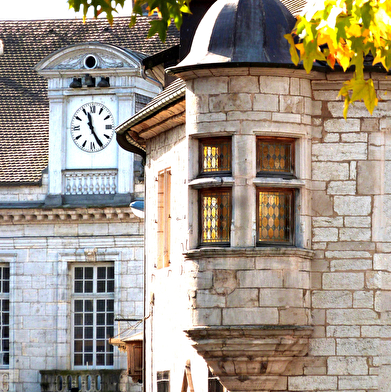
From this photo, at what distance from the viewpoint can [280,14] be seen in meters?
14.5

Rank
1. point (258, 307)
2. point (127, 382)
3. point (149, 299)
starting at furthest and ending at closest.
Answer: point (127, 382)
point (149, 299)
point (258, 307)

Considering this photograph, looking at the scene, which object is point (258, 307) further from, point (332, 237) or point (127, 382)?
point (127, 382)

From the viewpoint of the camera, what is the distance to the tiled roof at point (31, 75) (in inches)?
1308

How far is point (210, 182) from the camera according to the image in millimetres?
14078

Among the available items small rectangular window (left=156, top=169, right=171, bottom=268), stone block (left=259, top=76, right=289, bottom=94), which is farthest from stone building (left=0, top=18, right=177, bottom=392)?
stone block (left=259, top=76, right=289, bottom=94)

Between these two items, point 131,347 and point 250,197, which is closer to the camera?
point 250,197

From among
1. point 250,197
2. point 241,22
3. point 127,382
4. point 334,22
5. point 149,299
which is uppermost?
point 241,22

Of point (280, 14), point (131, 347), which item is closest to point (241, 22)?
point (280, 14)

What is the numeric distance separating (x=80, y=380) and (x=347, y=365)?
59.4ft

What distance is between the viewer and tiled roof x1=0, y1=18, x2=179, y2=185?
33219 millimetres

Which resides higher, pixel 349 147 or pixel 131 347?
pixel 349 147

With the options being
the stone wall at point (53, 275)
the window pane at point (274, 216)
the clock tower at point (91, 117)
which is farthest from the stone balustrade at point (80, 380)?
the window pane at point (274, 216)

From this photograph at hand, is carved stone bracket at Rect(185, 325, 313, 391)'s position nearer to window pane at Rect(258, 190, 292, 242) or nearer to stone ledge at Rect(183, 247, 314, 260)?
stone ledge at Rect(183, 247, 314, 260)

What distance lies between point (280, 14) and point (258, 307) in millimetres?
3208
